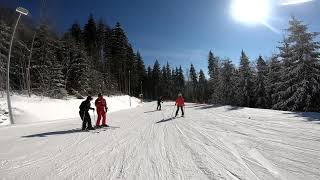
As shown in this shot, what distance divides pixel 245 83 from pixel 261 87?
3302mm

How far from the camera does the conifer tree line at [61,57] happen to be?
3080cm

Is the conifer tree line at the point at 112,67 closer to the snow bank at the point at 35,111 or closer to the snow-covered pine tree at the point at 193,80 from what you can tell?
the snow bank at the point at 35,111

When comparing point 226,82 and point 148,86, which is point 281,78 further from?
point 148,86

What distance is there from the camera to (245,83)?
40.1 m

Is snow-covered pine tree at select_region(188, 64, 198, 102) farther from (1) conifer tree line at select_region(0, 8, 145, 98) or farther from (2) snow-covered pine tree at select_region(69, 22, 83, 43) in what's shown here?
(2) snow-covered pine tree at select_region(69, 22, 83, 43)

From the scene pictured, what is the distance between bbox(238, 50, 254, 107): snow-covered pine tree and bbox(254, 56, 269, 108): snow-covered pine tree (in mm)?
1722

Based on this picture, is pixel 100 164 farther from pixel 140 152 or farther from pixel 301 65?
pixel 301 65

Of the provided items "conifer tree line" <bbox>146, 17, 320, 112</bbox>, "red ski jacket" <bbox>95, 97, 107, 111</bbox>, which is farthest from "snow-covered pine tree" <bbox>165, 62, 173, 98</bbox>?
"red ski jacket" <bbox>95, 97, 107, 111</bbox>

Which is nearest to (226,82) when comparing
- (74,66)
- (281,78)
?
(281,78)

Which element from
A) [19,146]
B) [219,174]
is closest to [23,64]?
[19,146]

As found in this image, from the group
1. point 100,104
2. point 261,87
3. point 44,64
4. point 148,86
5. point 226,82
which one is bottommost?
point 100,104

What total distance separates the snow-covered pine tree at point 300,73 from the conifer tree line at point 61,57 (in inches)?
974

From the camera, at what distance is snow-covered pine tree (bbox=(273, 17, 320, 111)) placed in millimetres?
23984

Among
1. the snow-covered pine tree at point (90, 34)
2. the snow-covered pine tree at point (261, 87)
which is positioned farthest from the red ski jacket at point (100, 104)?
the snow-covered pine tree at point (90, 34)
